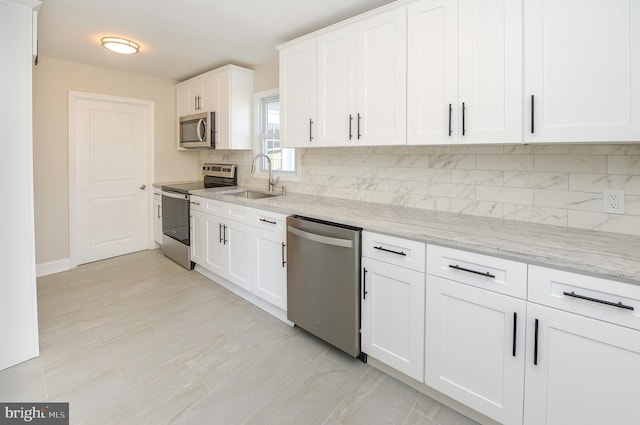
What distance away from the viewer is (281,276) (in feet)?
8.36

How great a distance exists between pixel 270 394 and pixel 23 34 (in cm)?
256

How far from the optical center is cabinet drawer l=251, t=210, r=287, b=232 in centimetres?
249

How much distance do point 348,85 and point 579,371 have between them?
2073mm

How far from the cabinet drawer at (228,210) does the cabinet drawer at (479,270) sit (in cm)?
167

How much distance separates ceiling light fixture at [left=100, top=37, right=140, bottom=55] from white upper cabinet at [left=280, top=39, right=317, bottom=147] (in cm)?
148

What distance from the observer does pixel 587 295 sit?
1260 mm

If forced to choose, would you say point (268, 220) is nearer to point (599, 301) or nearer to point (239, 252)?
point (239, 252)

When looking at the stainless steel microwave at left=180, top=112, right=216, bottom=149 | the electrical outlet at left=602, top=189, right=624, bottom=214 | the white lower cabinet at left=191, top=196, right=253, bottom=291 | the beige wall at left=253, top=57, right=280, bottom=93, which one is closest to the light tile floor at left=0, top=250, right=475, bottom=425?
the white lower cabinet at left=191, top=196, right=253, bottom=291

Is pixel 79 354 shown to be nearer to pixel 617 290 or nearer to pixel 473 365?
pixel 473 365

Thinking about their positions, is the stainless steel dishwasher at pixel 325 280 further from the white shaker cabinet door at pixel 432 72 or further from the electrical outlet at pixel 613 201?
the electrical outlet at pixel 613 201

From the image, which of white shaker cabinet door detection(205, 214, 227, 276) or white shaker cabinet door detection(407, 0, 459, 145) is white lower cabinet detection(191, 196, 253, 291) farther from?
white shaker cabinet door detection(407, 0, 459, 145)

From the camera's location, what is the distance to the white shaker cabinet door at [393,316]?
5.76 feet

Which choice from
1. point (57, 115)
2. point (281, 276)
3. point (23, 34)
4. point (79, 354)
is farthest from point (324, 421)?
point (57, 115)

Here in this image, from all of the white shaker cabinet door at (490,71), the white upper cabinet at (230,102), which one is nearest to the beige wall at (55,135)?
the white upper cabinet at (230,102)
